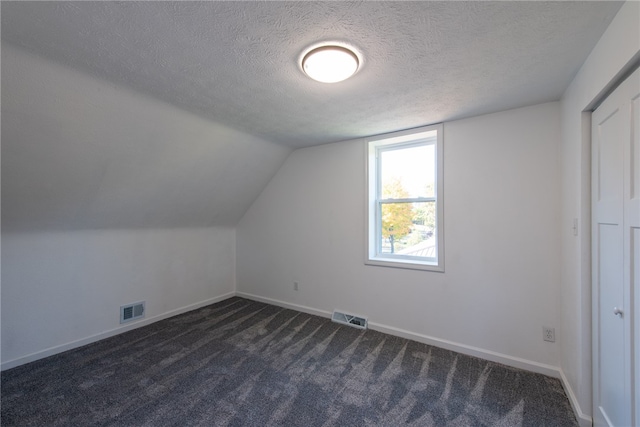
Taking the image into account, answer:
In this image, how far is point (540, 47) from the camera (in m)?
1.51

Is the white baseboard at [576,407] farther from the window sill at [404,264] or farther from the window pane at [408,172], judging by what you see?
the window pane at [408,172]

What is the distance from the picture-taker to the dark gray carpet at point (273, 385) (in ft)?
5.82

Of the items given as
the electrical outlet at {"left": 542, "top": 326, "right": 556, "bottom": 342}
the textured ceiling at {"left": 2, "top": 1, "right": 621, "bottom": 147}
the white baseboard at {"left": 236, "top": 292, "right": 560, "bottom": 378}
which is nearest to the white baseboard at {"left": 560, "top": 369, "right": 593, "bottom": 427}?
the white baseboard at {"left": 236, "top": 292, "right": 560, "bottom": 378}

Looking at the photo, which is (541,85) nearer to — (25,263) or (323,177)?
(323,177)

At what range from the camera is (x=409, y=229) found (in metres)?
3.09

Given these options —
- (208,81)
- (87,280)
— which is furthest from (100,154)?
(87,280)

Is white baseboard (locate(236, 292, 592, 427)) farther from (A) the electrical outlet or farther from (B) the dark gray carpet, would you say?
(A) the electrical outlet

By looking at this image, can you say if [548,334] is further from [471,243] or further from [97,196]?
[97,196]

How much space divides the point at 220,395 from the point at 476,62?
292cm

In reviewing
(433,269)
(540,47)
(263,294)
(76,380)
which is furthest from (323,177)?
(76,380)

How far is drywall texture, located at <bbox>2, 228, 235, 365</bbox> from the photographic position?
2371mm

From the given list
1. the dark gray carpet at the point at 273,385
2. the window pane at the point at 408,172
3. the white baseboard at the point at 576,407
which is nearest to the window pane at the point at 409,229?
the window pane at the point at 408,172

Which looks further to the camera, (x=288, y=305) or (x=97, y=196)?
(x=288, y=305)

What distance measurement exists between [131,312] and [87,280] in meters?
0.61
